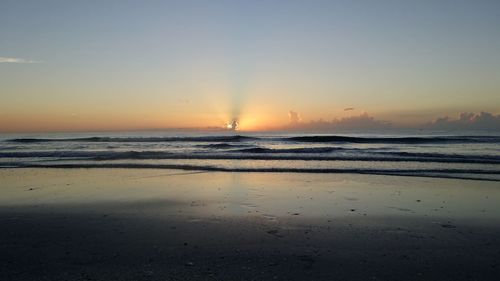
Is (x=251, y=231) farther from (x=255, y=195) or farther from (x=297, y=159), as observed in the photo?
(x=297, y=159)

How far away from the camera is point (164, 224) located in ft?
23.7

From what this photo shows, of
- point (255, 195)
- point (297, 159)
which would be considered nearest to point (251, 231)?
point (255, 195)

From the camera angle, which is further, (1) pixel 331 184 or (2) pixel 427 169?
(2) pixel 427 169

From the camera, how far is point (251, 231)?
6.61 metres

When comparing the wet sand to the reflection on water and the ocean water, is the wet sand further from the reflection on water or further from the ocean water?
the ocean water

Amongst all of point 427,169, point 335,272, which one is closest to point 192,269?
point 335,272

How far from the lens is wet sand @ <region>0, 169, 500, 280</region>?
15.8 ft

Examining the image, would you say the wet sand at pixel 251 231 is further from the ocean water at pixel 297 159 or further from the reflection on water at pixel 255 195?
the ocean water at pixel 297 159

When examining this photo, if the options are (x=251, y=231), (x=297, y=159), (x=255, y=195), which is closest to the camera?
(x=251, y=231)

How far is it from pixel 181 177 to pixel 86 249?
8.82 m

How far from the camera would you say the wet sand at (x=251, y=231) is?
15.8 feet

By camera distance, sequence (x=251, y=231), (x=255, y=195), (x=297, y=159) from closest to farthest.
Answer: (x=251, y=231)
(x=255, y=195)
(x=297, y=159)

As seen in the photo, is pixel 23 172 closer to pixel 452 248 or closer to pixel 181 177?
pixel 181 177

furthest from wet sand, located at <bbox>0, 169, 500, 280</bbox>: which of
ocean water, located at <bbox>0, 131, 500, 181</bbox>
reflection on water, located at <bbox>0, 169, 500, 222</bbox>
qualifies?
ocean water, located at <bbox>0, 131, 500, 181</bbox>
